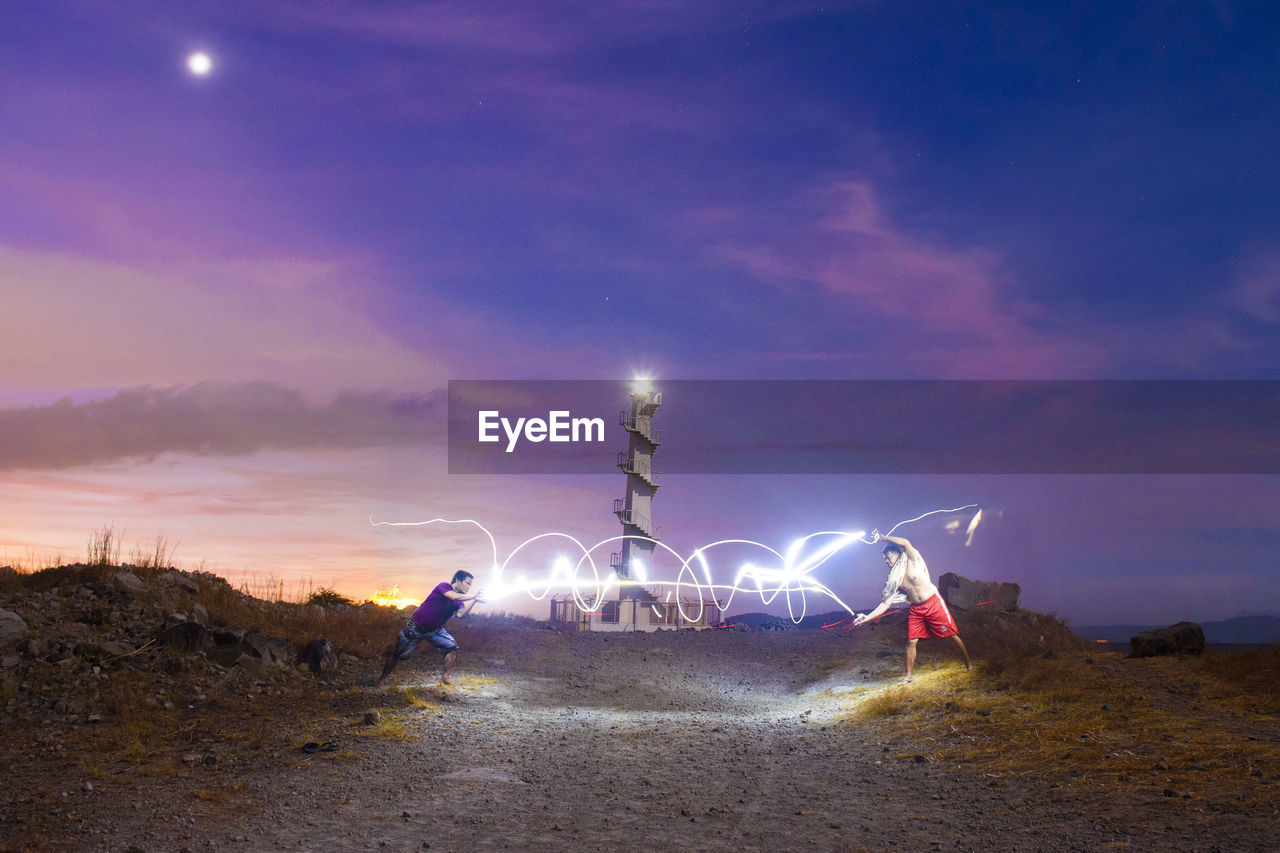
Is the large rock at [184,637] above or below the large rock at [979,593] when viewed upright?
below

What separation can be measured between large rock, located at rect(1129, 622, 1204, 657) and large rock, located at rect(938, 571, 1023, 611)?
8845mm

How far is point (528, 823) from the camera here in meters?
8.34

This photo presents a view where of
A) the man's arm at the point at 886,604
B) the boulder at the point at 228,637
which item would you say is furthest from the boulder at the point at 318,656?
the man's arm at the point at 886,604

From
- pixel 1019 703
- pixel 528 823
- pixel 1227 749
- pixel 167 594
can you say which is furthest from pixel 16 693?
pixel 1227 749

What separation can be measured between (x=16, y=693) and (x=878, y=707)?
1275 cm

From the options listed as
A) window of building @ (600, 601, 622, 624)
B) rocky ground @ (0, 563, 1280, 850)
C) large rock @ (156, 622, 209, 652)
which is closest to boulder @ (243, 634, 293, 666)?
rocky ground @ (0, 563, 1280, 850)

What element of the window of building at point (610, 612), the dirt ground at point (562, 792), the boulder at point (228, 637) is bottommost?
the dirt ground at point (562, 792)

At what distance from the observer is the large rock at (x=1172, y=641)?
55.8ft

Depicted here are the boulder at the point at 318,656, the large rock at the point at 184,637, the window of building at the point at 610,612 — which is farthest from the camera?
the window of building at the point at 610,612

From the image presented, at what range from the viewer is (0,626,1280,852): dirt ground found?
7770 millimetres

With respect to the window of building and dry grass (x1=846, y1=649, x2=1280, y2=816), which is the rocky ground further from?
the window of building

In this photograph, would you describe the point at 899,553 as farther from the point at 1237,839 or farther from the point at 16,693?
the point at 16,693

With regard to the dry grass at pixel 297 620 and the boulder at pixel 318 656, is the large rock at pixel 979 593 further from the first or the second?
the boulder at pixel 318 656

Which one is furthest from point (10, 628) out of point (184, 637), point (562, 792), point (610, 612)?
point (610, 612)
